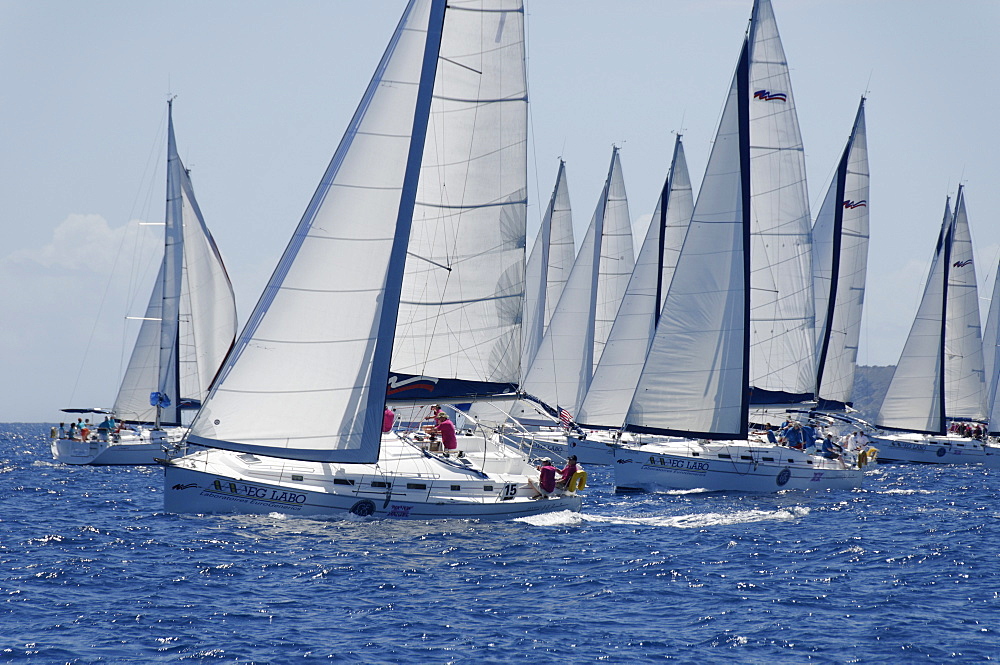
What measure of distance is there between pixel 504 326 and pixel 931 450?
34677 millimetres

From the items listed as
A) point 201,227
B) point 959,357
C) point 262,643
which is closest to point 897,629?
point 262,643

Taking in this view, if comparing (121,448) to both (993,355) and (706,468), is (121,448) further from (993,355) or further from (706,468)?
(993,355)

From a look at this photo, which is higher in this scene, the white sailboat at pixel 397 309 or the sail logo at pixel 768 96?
the sail logo at pixel 768 96

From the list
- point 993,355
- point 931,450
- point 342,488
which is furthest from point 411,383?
point 993,355

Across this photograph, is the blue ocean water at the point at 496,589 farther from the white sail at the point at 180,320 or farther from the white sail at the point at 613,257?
the white sail at the point at 613,257

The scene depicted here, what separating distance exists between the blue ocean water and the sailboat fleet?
1.85m

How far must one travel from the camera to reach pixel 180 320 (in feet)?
160

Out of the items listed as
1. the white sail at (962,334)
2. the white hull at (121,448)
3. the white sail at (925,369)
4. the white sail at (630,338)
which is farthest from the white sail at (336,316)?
the white sail at (962,334)

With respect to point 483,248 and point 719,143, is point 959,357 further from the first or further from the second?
point 483,248

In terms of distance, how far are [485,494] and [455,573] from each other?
207 inches

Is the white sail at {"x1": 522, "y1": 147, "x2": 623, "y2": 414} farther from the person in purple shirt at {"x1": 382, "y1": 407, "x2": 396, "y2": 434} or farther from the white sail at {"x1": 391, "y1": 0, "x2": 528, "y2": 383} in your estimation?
the person in purple shirt at {"x1": 382, "y1": 407, "x2": 396, "y2": 434}

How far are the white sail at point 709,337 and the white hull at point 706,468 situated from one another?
70 cm

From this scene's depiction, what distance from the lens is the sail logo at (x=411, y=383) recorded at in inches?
1006

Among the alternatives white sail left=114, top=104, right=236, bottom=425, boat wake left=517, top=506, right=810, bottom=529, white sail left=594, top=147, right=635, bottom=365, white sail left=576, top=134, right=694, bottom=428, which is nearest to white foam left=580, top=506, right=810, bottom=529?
boat wake left=517, top=506, right=810, bottom=529
